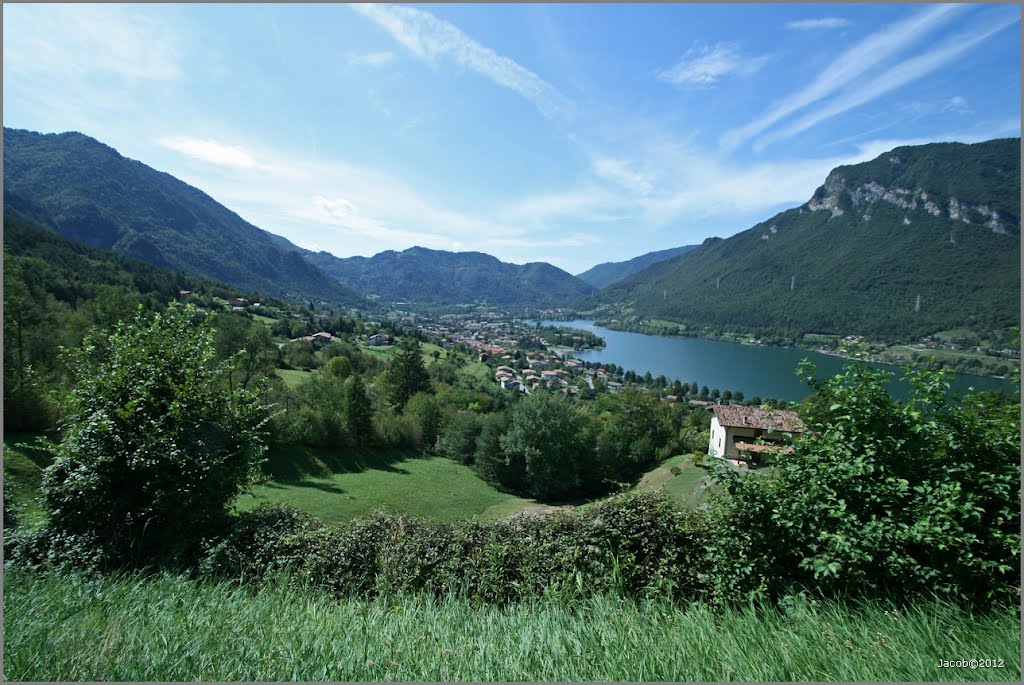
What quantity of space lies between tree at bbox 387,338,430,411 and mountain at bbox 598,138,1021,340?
92560mm

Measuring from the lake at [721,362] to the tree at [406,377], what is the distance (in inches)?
1681

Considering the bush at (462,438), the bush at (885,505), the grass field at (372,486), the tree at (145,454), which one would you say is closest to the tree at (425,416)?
the bush at (462,438)

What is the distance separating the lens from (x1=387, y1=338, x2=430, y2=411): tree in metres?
39.8

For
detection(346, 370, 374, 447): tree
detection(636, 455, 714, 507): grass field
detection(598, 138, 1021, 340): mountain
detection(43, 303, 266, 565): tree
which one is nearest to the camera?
detection(43, 303, 266, 565): tree

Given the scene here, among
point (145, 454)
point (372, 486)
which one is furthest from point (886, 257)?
point (145, 454)

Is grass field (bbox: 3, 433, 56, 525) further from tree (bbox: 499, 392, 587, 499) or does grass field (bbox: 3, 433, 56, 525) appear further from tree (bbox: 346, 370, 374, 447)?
tree (bbox: 499, 392, 587, 499)

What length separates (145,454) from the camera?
15.3ft

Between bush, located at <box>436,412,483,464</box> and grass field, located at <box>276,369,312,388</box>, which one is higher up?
grass field, located at <box>276,369,312,388</box>

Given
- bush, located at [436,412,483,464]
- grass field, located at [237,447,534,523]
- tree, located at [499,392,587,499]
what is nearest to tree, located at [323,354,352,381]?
bush, located at [436,412,483,464]

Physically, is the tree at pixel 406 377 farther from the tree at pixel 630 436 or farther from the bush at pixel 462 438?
the tree at pixel 630 436

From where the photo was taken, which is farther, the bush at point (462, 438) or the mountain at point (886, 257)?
the mountain at point (886, 257)

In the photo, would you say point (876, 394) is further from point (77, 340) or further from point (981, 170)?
point (981, 170)

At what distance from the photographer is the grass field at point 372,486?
17609 millimetres

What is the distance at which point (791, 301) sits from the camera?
404 feet
